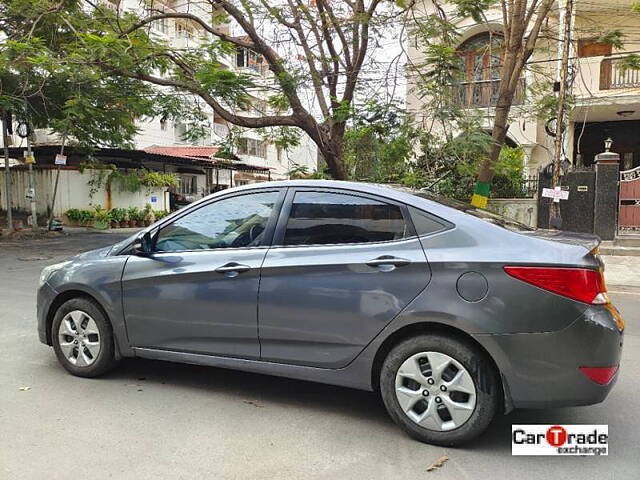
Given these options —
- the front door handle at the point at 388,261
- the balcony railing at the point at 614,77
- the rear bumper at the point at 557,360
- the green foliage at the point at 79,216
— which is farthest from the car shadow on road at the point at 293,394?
the green foliage at the point at 79,216

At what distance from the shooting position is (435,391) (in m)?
3.09

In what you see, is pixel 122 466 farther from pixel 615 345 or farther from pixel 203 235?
pixel 615 345

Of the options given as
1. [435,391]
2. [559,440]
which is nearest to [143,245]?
[435,391]

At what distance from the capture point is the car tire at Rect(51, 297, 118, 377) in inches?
162

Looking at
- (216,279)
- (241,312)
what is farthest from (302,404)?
(216,279)

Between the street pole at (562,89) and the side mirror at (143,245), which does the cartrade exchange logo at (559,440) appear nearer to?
the side mirror at (143,245)

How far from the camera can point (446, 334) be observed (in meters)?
3.11

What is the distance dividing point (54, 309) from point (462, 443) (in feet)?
10.9

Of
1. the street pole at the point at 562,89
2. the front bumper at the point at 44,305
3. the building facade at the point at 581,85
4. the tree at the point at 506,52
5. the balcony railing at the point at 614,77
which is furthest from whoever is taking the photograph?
the balcony railing at the point at 614,77

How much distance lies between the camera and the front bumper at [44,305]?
4289 millimetres

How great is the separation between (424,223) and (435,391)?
101 centimetres

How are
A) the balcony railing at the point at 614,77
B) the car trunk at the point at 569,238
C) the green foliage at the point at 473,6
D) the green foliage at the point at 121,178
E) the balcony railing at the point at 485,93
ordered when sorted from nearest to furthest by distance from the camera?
the car trunk at the point at 569,238, the green foliage at the point at 473,6, the balcony railing at the point at 614,77, the balcony railing at the point at 485,93, the green foliage at the point at 121,178

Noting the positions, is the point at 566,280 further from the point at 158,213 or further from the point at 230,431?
the point at 158,213

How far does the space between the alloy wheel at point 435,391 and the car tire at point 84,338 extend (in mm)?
2338
